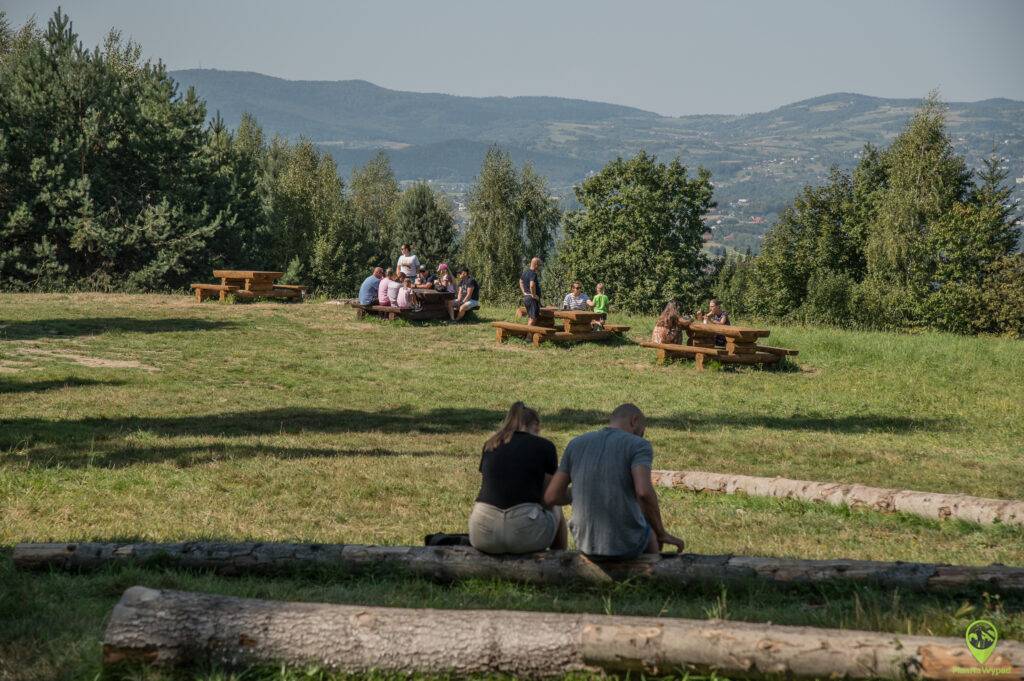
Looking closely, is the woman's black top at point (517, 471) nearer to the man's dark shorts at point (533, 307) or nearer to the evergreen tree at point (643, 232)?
the man's dark shorts at point (533, 307)

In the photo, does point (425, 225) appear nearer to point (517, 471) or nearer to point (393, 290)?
point (393, 290)

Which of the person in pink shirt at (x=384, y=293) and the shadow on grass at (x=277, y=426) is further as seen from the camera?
the person in pink shirt at (x=384, y=293)

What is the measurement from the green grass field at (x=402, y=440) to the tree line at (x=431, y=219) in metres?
10.9

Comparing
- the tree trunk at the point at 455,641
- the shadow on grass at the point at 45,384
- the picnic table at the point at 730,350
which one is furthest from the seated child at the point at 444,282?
the tree trunk at the point at 455,641

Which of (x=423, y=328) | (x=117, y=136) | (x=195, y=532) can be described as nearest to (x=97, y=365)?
(x=423, y=328)

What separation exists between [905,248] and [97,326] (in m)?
56.7

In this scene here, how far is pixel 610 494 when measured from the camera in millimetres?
6367

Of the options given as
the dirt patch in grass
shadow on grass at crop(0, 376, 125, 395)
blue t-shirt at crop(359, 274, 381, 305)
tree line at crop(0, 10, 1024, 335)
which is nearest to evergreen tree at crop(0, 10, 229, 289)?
tree line at crop(0, 10, 1024, 335)

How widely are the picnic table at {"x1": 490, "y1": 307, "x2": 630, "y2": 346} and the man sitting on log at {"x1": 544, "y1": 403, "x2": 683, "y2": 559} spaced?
15536 mm

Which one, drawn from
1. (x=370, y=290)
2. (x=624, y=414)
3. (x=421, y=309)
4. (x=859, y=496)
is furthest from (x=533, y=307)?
(x=624, y=414)

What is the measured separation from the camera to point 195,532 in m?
8.27

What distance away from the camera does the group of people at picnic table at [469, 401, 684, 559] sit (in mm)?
6344

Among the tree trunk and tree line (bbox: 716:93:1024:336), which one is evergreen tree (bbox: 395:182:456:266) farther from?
the tree trunk

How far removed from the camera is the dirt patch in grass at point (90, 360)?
57.9 feet
